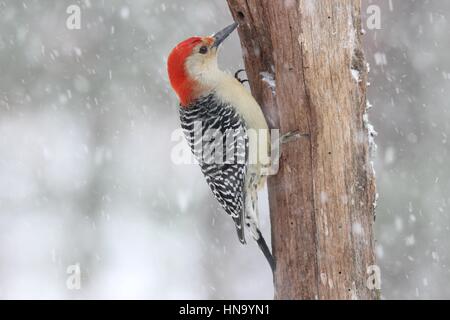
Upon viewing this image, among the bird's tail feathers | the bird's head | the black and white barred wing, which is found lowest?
the bird's tail feathers

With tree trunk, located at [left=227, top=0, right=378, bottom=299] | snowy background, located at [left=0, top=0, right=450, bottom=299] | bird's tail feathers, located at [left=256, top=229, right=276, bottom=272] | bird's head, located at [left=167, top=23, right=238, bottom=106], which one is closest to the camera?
tree trunk, located at [left=227, top=0, right=378, bottom=299]

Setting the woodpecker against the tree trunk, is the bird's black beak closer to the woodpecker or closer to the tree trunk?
the woodpecker

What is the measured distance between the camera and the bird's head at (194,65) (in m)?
5.70

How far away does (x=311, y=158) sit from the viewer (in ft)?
17.1

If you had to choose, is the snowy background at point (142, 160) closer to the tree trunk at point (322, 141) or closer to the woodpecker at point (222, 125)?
the woodpecker at point (222, 125)

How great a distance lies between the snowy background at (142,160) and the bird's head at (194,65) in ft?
12.5

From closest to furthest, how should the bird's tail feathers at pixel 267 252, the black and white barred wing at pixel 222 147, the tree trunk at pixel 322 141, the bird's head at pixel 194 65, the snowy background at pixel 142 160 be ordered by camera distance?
1. the tree trunk at pixel 322 141
2. the bird's tail feathers at pixel 267 252
3. the bird's head at pixel 194 65
4. the black and white barred wing at pixel 222 147
5. the snowy background at pixel 142 160

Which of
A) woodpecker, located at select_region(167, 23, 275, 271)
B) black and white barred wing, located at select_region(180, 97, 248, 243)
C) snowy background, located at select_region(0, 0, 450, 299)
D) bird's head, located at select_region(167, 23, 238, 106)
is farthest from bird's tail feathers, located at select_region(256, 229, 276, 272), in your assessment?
snowy background, located at select_region(0, 0, 450, 299)

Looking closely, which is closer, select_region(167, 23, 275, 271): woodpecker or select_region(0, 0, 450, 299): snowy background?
select_region(167, 23, 275, 271): woodpecker

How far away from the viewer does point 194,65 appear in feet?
19.0

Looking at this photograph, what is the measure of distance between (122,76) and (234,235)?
3.02m

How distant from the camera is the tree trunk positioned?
5.02 meters

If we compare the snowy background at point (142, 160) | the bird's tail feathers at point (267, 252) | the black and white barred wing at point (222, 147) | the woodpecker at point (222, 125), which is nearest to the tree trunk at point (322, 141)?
the bird's tail feathers at point (267, 252)

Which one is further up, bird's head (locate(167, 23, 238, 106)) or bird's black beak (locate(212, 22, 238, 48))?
bird's black beak (locate(212, 22, 238, 48))
